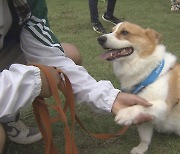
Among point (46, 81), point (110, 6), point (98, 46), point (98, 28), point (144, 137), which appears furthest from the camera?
point (110, 6)

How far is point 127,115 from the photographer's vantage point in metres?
1.59

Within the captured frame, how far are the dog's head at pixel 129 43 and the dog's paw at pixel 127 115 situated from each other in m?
0.42

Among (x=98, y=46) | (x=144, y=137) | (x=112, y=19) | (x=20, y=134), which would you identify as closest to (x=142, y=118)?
(x=144, y=137)

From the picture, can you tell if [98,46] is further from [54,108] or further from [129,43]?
[54,108]

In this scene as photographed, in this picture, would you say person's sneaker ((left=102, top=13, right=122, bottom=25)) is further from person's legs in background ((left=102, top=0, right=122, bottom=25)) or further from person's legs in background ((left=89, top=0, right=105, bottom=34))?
person's legs in background ((left=89, top=0, right=105, bottom=34))

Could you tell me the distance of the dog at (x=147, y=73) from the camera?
180cm

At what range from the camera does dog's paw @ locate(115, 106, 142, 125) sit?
1.58 metres

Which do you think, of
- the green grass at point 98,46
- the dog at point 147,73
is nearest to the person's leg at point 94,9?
the green grass at point 98,46

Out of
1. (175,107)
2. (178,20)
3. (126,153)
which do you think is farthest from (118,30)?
(178,20)

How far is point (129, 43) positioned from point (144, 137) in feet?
1.68

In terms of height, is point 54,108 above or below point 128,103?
above

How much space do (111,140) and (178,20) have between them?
3.02 metres

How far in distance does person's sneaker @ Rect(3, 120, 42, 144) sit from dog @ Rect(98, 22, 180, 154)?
55 centimetres

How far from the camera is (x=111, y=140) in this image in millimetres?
1974
